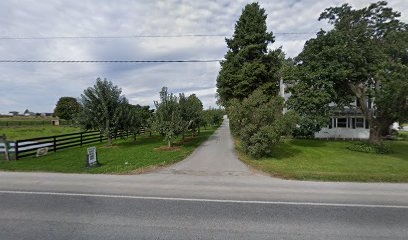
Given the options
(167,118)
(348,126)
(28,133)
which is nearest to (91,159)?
(167,118)

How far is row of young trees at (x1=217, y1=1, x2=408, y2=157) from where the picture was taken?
42.3 feet

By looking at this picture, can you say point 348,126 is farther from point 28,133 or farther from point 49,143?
point 28,133

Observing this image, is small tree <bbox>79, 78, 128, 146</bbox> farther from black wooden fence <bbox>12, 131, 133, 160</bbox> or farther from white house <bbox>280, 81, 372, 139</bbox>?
white house <bbox>280, 81, 372, 139</bbox>

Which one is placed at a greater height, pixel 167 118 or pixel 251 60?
pixel 251 60

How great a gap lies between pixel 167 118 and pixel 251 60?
11.9 metres

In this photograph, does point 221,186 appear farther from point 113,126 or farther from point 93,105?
point 93,105

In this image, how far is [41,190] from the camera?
696 centimetres

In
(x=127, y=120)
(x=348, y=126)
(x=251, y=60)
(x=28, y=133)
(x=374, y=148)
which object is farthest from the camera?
(x=28, y=133)

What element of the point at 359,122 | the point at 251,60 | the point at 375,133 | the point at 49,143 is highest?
the point at 251,60

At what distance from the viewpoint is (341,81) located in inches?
672

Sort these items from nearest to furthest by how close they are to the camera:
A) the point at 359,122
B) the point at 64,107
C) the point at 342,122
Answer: the point at 359,122 < the point at 342,122 < the point at 64,107

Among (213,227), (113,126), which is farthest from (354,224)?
(113,126)

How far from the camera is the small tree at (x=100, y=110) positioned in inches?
678

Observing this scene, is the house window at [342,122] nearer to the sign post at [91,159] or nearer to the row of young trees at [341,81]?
the row of young trees at [341,81]
